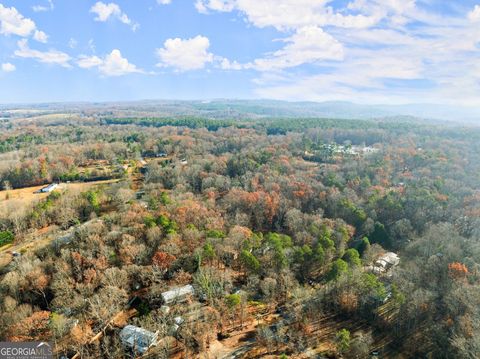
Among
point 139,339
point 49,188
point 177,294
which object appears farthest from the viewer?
point 49,188

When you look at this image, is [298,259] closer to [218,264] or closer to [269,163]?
[218,264]

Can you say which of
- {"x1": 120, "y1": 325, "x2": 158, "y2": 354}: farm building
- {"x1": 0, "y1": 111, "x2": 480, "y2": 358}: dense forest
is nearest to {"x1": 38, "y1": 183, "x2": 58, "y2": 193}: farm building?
{"x1": 0, "y1": 111, "x2": 480, "y2": 358}: dense forest

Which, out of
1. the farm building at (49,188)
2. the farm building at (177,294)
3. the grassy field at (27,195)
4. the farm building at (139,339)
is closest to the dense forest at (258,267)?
the farm building at (139,339)

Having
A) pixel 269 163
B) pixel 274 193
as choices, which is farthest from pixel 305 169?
pixel 274 193

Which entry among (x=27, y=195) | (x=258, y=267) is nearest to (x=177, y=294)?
(x=258, y=267)

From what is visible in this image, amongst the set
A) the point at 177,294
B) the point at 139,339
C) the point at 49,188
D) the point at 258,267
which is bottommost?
the point at 139,339

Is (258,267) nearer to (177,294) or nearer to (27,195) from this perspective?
(177,294)

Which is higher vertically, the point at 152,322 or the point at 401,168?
the point at 401,168
